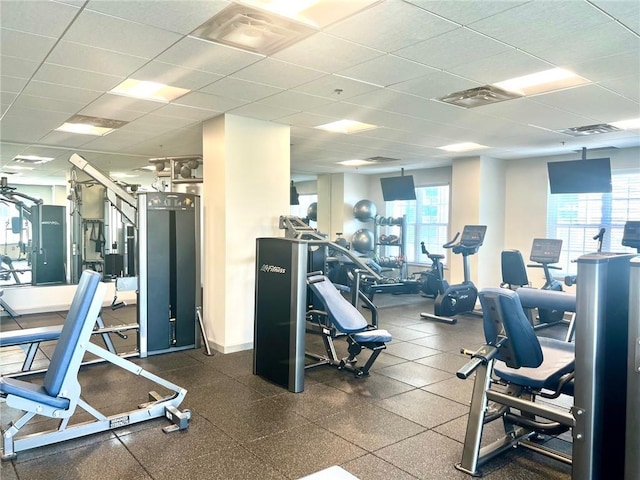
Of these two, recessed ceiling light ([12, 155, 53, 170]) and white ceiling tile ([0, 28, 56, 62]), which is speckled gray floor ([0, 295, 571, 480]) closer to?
white ceiling tile ([0, 28, 56, 62])

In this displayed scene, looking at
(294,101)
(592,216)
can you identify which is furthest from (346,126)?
(592,216)

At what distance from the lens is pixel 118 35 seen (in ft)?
9.30

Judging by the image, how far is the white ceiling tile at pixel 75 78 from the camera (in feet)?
11.4

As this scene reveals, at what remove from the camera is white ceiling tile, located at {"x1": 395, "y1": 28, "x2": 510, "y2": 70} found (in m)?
2.80

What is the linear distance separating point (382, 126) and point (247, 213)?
1.90 meters

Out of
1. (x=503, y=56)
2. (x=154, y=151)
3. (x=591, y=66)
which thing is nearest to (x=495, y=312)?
(x=503, y=56)

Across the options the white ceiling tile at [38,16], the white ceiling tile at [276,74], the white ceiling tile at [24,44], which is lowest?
the white ceiling tile at [276,74]

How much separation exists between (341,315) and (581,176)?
450 cm

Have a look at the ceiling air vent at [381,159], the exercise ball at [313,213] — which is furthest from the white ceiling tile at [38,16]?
the exercise ball at [313,213]

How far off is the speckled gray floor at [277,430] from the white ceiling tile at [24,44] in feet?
8.19

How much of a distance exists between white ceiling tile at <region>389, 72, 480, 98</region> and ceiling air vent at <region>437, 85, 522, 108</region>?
164 millimetres

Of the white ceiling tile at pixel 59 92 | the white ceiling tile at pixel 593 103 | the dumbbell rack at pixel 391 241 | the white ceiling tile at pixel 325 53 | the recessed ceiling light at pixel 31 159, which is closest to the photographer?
the white ceiling tile at pixel 325 53

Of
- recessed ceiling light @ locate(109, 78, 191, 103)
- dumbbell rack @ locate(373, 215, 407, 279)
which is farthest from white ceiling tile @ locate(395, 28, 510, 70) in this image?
dumbbell rack @ locate(373, 215, 407, 279)

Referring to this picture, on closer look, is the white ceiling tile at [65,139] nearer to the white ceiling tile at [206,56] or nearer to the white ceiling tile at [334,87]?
the white ceiling tile at [206,56]
